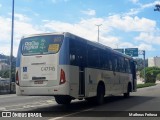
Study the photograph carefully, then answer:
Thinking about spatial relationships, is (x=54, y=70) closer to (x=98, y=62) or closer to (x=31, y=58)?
(x=31, y=58)

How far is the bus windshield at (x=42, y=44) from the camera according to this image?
1501 cm

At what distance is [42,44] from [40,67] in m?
1.01

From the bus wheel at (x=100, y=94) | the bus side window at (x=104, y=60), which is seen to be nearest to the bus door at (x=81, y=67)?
the bus wheel at (x=100, y=94)

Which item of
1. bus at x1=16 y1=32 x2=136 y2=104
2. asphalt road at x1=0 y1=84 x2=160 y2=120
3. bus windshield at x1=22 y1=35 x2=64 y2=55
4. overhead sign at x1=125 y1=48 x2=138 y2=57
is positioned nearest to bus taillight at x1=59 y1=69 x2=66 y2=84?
bus at x1=16 y1=32 x2=136 y2=104

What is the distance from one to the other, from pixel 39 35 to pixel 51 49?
3.14 feet

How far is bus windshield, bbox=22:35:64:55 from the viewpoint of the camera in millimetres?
15008

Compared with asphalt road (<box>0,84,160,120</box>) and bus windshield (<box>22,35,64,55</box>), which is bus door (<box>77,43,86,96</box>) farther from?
bus windshield (<box>22,35,64,55</box>)

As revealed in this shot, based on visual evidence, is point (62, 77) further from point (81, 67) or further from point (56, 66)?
point (81, 67)

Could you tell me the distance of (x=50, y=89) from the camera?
14617 millimetres

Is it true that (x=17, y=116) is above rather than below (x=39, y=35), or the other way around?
below

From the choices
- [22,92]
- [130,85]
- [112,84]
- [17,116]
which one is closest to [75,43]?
[22,92]

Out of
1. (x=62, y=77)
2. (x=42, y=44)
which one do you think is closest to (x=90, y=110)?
(x=62, y=77)

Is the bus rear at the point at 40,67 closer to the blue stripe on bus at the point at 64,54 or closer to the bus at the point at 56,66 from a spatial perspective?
the bus at the point at 56,66

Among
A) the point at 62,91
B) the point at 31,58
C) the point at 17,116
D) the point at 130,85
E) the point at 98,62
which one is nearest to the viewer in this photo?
the point at 17,116
